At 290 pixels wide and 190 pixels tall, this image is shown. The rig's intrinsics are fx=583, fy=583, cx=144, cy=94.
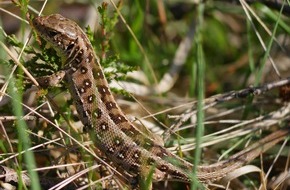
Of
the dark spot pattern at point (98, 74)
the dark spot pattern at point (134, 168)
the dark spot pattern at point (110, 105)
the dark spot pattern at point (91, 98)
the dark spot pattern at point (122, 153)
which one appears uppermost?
the dark spot pattern at point (98, 74)

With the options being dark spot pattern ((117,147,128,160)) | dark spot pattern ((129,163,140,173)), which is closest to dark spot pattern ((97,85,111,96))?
dark spot pattern ((117,147,128,160))

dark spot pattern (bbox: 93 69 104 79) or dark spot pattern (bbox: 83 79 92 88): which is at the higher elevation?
dark spot pattern (bbox: 93 69 104 79)

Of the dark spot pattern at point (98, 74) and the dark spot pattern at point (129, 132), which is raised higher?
the dark spot pattern at point (98, 74)

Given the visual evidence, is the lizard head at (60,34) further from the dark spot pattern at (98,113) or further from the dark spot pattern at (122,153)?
the dark spot pattern at (122,153)

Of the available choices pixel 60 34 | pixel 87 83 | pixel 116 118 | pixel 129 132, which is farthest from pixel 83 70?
pixel 129 132

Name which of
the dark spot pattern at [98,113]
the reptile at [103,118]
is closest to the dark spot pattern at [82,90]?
the reptile at [103,118]

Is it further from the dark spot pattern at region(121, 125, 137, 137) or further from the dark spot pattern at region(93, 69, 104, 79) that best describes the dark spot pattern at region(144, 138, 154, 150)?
the dark spot pattern at region(93, 69, 104, 79)

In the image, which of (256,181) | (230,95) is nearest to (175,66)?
(230,95)

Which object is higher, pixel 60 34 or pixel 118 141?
pixel 60 34

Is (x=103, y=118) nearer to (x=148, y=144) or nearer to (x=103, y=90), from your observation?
(x=103, y=90)
